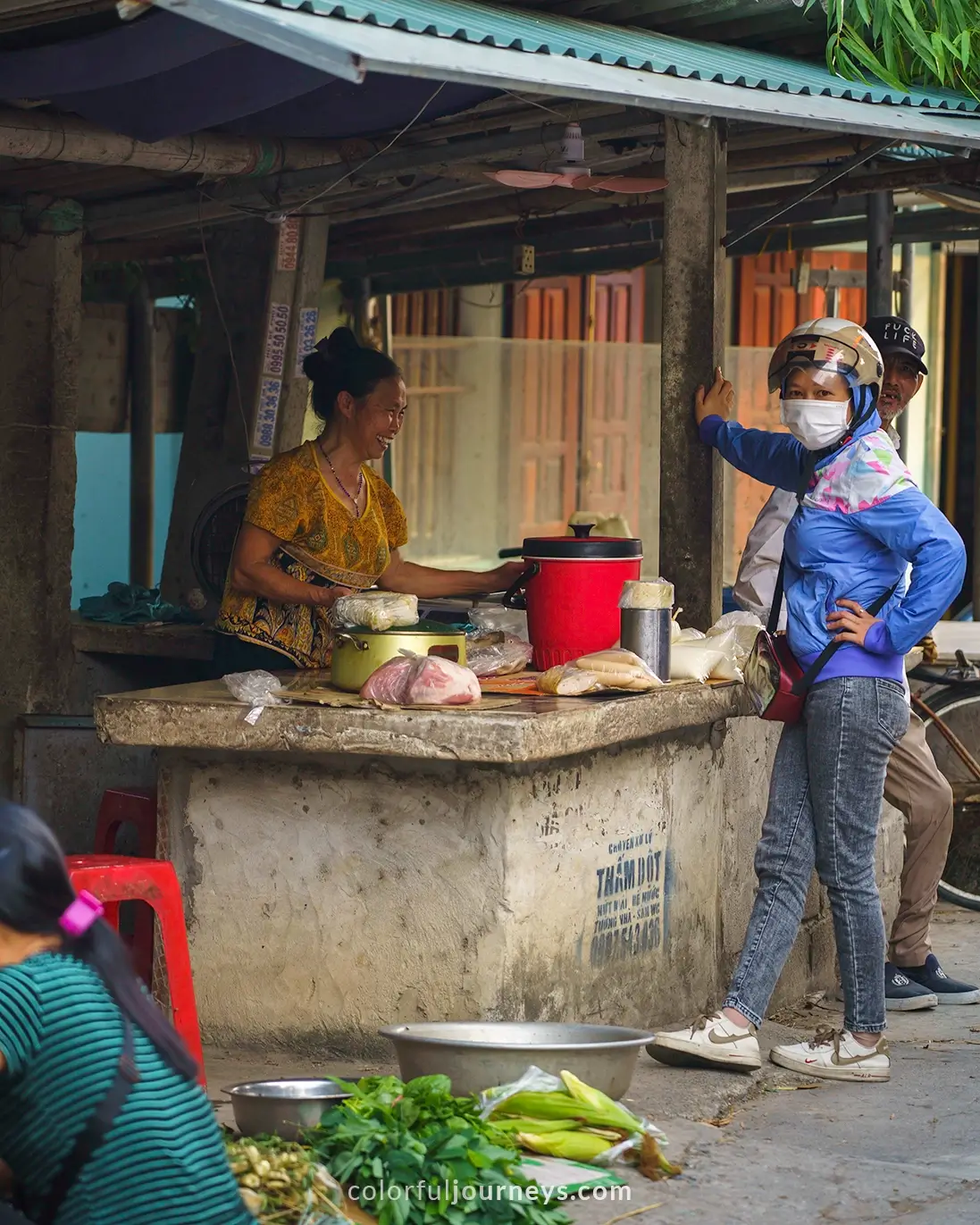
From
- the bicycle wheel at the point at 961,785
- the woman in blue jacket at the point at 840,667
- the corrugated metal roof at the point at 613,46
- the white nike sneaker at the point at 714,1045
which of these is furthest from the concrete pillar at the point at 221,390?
the white nike sneaker at the point at 714,1045

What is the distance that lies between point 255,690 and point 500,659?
32.9 inches

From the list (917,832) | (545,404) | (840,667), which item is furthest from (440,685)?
(545,404)

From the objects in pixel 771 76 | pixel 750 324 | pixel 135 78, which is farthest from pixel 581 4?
pixel 750 324

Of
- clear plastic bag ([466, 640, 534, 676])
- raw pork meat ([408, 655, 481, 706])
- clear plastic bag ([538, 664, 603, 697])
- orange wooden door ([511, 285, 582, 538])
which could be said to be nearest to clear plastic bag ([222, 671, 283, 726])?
raw pork meat ([408, 655, 481, 706])

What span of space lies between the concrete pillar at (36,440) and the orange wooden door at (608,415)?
5926 millimetres

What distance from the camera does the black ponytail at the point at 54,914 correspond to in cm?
279

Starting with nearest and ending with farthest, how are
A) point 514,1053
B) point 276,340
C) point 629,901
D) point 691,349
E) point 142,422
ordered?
point 514,1053
point 629,901
point 691,349
point 276,340
point 142,422

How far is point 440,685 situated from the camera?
15.5ft

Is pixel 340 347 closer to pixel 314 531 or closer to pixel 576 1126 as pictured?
pixel 314 531

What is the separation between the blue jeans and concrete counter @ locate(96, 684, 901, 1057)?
411 millimetres

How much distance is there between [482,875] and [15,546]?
354 cm

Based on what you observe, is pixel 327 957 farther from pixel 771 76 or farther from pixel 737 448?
pixel 771 76

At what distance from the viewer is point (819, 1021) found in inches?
231

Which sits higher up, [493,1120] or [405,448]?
[405,448]
